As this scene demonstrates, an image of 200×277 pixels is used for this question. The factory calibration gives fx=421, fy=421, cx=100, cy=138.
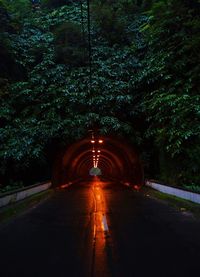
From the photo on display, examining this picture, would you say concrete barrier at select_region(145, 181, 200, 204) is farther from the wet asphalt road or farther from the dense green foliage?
the wet asphalt road

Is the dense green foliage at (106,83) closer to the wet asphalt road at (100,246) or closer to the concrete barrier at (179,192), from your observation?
the concrete barrier at (179,192)

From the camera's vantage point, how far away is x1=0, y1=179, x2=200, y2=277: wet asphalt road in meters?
6.87

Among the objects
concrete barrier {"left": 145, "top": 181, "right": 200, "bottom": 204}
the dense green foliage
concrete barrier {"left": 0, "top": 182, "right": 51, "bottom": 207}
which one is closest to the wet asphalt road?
concrete barrier {"left": 0, "top": 182, "right": 51, "bottom": 207}

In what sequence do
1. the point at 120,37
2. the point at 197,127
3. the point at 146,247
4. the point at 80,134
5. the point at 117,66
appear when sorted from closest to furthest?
the point at 146,247 → the point at 197,127 → the point at 80,134 → the point at 117,66 → the point at 120,37

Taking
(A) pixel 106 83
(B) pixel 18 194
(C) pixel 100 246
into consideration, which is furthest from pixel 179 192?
(C) pixel 100 246

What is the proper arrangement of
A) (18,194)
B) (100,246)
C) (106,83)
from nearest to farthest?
(100,246) → (18,194) → (106,83)

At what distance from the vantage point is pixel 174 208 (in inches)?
696

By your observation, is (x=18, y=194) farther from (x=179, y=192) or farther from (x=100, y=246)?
(x=100, y=246)

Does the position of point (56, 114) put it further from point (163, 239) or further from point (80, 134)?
point (163, 239)

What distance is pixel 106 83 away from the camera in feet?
93.6

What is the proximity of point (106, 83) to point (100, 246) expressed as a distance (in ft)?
67.5

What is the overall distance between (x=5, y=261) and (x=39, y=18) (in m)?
30.8

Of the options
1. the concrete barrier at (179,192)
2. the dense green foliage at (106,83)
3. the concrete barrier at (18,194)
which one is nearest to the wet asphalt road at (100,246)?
the concrete barrier at (18,194)

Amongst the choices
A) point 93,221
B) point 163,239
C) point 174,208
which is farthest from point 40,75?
point 163,239
